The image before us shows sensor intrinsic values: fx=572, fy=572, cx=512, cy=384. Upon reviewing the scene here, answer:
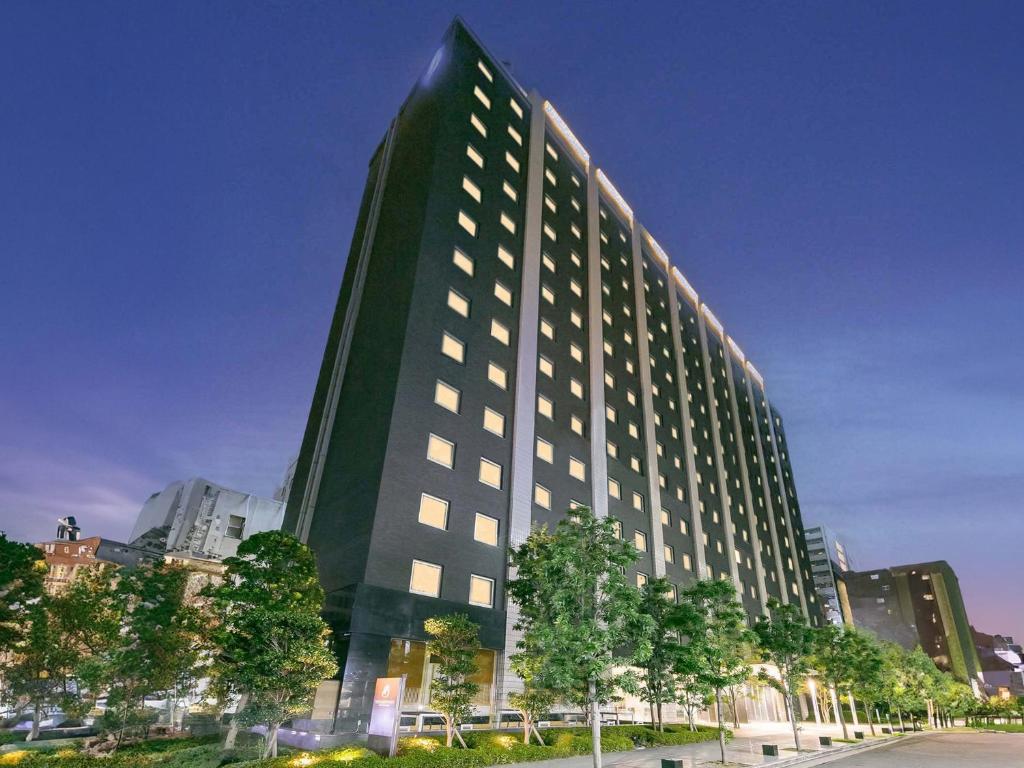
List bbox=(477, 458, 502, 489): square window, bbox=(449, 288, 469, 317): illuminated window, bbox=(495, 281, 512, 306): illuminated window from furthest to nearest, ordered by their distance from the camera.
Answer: bbox=(495, 281, 512, 306): illuminated window < bbox=(449, 288, 469, 317): illuminated window < bbox=(477, 458, 502, 489): square window

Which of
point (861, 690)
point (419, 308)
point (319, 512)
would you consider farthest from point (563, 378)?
point (861, 690)

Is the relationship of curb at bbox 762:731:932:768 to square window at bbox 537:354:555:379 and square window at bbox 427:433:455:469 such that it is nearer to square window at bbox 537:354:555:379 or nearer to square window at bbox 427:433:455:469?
square window at bbox 427:433:455:469

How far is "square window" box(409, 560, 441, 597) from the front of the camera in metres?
27.9

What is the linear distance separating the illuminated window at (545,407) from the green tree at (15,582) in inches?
1114

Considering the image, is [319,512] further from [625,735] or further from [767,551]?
[767,551]

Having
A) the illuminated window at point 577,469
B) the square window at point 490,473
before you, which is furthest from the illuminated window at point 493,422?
the illuminated window at point 577,469

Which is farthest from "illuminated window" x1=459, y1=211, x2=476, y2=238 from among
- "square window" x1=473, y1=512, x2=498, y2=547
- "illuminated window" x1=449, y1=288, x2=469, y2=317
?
"square window" x1=473, y1=512, x2=498, y2=547

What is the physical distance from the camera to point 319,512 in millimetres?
33094

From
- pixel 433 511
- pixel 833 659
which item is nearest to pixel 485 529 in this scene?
pixel 433 511

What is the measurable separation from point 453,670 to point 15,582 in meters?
20.0

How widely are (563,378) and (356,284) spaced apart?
17.2m

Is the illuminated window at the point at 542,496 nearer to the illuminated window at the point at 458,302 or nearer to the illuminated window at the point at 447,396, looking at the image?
the illuminated window at the point at 447,396

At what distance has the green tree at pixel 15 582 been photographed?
958 inches

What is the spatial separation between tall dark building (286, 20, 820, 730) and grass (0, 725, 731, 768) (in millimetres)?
4550
